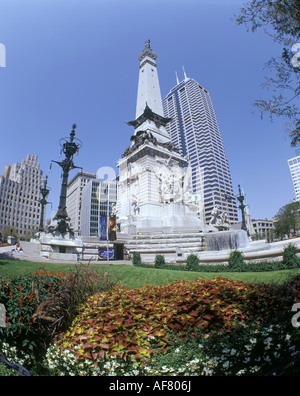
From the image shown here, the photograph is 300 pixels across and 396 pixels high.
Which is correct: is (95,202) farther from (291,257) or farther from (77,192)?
(291,257)

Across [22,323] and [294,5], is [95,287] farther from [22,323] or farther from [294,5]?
[294,5]

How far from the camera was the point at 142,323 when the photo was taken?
3.20 metres

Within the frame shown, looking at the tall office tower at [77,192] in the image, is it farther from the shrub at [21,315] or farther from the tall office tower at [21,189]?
the shrub at [21,315]

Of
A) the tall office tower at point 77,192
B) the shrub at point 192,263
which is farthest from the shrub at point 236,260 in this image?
the tall office tower at point 77,192

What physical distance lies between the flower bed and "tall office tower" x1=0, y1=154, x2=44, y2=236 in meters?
21.0

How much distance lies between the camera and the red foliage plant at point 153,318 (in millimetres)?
2844

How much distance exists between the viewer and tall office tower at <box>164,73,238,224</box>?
305ft

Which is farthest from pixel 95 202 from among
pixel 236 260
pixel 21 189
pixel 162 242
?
pixel 236 260

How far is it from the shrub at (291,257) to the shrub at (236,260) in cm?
262

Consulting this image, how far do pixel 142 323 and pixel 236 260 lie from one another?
505 inches

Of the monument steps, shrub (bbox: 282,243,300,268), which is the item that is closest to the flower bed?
shrub (bbox: 282,243,300,268)

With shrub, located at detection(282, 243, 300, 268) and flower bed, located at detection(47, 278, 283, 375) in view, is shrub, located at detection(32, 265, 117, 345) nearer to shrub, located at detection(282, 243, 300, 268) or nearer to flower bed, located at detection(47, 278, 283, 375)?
flower bed, located at detection(47, 278, 283, 375)
